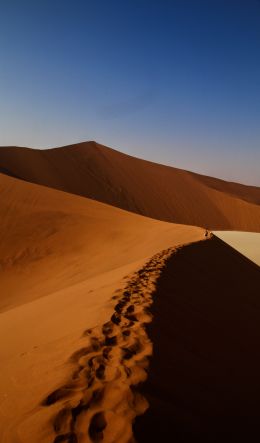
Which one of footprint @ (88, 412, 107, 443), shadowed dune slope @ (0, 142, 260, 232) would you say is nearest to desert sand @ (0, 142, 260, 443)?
footprint @ (88, 412, 107, 443)

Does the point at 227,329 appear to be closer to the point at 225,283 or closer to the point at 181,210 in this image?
the point at 225,283

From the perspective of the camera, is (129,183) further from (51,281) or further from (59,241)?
(51,281)

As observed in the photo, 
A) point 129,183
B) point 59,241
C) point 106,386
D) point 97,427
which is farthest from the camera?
point 129,183

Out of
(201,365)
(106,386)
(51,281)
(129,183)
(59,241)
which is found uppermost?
(129,183)

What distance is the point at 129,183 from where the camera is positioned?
40719 millimetres

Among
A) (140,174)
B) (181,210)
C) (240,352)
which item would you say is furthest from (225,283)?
(140,174)

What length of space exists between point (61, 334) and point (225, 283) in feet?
15.5

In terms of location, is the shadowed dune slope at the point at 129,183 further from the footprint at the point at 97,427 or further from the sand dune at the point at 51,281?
the footprint at the point at 97,427

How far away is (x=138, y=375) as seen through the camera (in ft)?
9.25

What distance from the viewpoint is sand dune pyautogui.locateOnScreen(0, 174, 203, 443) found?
2.66 meters

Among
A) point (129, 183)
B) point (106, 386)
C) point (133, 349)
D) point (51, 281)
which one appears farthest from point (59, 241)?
point (129, 183)

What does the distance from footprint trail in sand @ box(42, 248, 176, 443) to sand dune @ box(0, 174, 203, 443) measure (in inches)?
1.4

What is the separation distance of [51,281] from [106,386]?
26.3ft

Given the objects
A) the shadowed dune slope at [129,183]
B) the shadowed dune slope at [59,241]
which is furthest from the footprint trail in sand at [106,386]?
the shadowed dune slope at [129,183]
